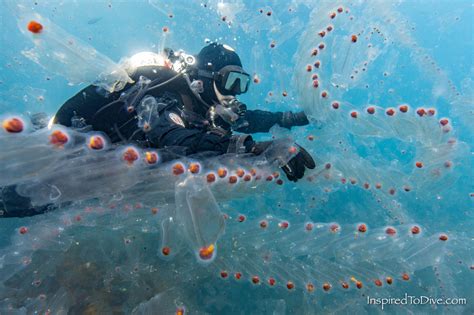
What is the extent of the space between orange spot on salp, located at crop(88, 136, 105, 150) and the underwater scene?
14 mm

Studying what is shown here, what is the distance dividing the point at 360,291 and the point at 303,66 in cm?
443

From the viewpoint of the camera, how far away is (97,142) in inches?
124

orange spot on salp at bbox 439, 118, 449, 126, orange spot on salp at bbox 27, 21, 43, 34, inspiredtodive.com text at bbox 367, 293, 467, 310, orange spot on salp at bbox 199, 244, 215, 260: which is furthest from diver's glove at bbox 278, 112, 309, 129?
orange spot on salp at bbox 27, 21, 43, 34

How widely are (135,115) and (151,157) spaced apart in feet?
2.63

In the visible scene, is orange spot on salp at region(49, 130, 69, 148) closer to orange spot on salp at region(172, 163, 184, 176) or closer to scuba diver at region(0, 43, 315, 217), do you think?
scuba diver at region(0, 43, 315, 217)

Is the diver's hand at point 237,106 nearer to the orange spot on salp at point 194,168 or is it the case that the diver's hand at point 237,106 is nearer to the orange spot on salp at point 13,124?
the orange spot on salp at point 194,168

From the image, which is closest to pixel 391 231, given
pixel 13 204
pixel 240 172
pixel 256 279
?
pixel 256 279

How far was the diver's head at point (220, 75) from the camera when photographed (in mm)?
4539

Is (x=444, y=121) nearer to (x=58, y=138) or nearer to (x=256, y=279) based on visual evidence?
(x=256, y=279)

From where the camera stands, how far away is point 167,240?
4.25 metres

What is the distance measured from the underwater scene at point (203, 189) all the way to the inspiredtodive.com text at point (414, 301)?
4 centimetres

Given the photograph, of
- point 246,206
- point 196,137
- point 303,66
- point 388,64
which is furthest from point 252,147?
point 388,64

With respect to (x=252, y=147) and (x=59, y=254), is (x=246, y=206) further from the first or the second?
(x=252, y=147)

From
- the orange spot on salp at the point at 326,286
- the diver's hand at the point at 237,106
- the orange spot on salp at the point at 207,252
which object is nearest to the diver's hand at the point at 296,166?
the orange spot on salp at the point at 207,252
